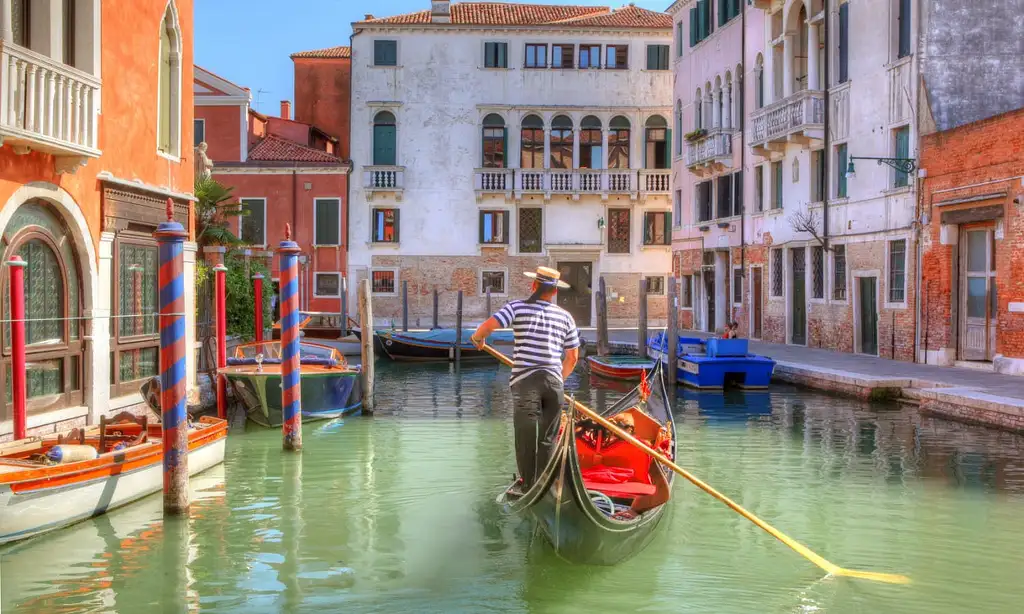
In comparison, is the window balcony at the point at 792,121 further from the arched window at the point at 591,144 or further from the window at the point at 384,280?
the window at the point at 384,280

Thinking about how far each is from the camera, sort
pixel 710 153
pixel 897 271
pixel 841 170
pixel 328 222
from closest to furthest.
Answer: pixel 897 271 < pixel 841 170 < pixel 710 153 < pixel 328 222

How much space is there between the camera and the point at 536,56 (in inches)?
1024

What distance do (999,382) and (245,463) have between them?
25.5 ft

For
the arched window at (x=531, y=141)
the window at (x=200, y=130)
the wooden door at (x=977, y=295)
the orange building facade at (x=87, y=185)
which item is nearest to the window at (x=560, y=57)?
the arched window at (x=531, y=141)

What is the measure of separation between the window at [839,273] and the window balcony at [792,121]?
68.1 inches

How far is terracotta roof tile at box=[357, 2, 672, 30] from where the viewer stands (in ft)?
84.7

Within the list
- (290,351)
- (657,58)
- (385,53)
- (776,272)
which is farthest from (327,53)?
(290,351)

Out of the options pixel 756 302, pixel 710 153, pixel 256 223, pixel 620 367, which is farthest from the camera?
pixel 256 223

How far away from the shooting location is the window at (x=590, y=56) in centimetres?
2602

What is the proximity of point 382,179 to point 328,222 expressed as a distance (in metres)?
1.57

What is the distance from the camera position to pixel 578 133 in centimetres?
2609

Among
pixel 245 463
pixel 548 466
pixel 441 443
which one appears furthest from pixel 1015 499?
pixel 245 463

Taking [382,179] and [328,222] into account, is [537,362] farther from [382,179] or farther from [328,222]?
[328,222]

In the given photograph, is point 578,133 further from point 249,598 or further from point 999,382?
point 249,598
